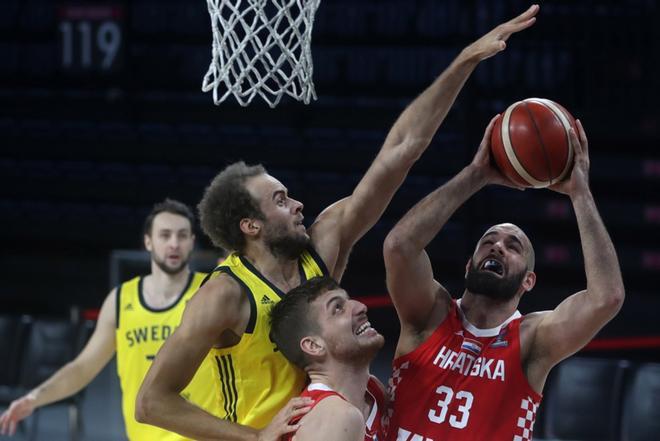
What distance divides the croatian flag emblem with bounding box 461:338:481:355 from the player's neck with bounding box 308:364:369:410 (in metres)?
0.44

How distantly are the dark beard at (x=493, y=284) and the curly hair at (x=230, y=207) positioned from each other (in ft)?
2.11

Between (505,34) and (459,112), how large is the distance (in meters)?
6.17

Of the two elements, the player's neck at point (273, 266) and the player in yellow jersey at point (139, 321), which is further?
the player in yellow jersey at point (139, 321)

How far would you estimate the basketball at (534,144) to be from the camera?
123 inches

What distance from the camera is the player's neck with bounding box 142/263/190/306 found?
4883 millimetres

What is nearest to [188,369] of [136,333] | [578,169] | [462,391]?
[462,391]

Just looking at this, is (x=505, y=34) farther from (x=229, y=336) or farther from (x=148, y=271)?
(x=148, y=271)

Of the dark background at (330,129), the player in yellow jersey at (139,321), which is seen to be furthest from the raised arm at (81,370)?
the dark background at (330,129)

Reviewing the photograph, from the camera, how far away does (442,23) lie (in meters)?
9.96

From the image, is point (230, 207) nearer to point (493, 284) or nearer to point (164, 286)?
point (493, 284)

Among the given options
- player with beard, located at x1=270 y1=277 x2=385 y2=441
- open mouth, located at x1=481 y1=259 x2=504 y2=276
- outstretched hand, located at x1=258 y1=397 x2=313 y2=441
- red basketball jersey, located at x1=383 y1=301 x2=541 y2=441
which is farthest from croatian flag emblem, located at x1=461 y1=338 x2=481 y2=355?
outstretched hand, located at x1=258 y1=397 x2=313 y2=441

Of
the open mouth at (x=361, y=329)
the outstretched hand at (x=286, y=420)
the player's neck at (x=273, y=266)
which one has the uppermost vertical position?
the player's neck at (x=273, y=266)

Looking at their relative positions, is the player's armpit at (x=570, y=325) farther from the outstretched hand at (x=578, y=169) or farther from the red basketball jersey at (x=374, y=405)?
the red basketball jersey at (x=374, y=405)

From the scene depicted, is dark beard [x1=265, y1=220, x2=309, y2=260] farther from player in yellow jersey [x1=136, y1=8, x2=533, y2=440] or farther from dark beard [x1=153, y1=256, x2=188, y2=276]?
dark beard [x1=153, y1=256, x2=188, y2=276]
